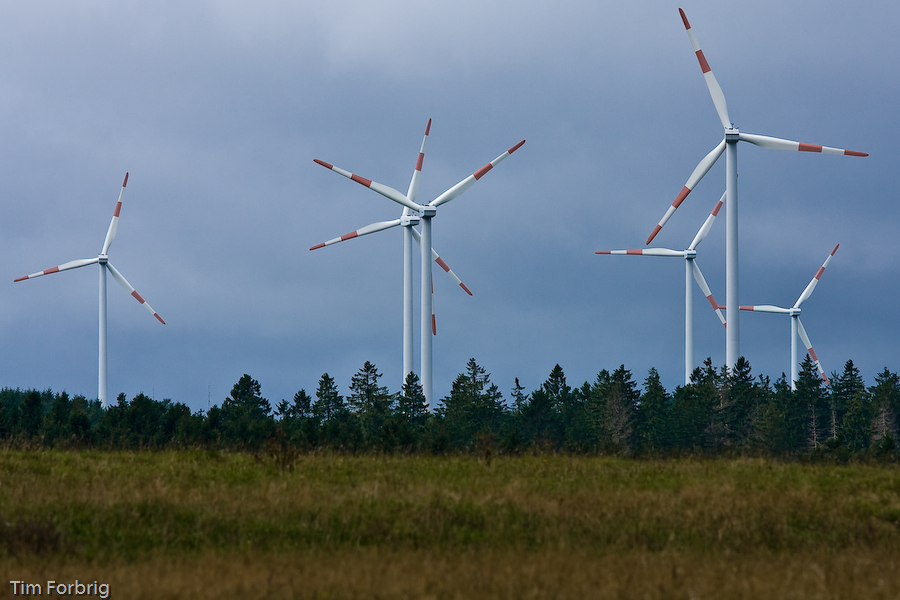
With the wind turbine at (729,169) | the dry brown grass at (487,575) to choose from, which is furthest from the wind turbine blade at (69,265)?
the dry brown grass at (487,575)

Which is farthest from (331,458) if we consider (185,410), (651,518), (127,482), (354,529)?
(185,410)

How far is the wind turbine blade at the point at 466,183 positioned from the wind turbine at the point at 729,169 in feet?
50.3

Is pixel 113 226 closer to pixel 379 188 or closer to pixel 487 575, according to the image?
pixel 379 188

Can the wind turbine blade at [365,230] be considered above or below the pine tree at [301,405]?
above

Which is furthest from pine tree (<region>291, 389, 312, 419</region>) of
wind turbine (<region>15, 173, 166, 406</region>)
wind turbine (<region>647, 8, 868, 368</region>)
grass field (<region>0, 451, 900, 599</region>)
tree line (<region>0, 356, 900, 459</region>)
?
grass field (<region>0, 451, 900, 599</region>)

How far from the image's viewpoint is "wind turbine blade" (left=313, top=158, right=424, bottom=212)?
79.2 metres

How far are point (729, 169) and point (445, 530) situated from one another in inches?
2782

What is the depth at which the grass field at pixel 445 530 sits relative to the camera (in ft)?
47.0

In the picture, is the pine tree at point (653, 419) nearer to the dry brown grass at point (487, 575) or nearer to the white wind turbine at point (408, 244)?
the white wind turbine at point (408, 244)

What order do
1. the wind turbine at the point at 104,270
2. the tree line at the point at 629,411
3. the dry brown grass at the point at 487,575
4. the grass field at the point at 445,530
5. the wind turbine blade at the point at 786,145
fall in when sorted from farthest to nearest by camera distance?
1. the tree line at the point at 629,411
2. the wind turbine at the point at 104,270
3. the wind turbine blade at the point at 786,145
4. the grass field at the point at 445,530
5. the dry brown grass at the point at 487,575

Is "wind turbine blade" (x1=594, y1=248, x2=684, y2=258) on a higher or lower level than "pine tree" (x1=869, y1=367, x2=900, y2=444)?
higher

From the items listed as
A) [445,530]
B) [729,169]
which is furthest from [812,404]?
[445,530]

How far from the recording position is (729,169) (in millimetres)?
81875

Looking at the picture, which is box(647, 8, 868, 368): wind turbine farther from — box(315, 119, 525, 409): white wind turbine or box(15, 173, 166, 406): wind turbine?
box(15, 173, 166, 406): wind turbine
